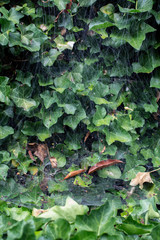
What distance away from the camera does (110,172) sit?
6.43 feet

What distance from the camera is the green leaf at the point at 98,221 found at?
72 centimetres

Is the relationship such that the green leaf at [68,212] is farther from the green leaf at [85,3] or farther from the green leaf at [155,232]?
the green leaf at [85,3]

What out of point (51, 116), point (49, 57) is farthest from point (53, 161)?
point (49, 57)

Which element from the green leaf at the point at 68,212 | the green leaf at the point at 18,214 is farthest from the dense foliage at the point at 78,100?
the green leaf at the point at 68,212

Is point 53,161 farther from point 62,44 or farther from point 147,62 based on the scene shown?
point 147,62

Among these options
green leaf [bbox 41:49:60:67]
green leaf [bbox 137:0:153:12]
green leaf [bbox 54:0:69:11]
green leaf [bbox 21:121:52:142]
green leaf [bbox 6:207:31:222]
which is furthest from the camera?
green leaf [bbox 21:121:52:142]

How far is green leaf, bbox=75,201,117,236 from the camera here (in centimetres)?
72

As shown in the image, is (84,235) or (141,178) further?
(141,178)

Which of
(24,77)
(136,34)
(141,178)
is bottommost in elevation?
(141,178)

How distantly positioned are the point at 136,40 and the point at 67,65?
1.98ft

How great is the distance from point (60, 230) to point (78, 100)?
1.30m

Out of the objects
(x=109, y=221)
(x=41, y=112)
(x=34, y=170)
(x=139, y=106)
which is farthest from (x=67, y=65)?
(x=109, y=221)

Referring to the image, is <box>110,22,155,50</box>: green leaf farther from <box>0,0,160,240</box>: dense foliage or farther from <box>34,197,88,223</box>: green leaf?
<box>34,197,88,223</box>: green leaf

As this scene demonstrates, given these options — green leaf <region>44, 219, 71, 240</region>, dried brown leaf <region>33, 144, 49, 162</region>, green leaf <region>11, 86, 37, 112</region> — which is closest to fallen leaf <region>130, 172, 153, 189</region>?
dried brown leaf <region>33, 144, 49, 162</region>
